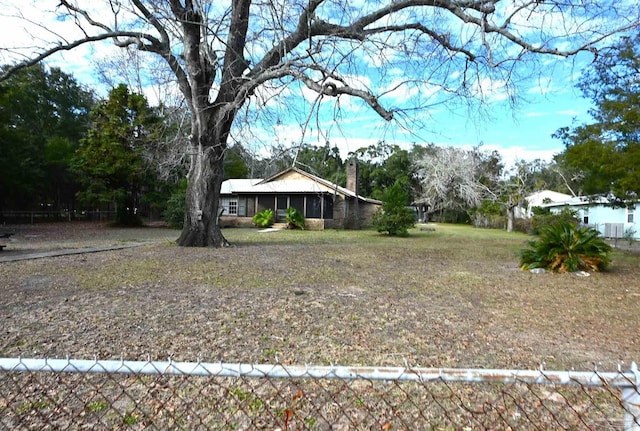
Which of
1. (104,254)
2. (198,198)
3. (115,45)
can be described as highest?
(115,45)

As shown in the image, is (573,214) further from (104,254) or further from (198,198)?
(104,254)

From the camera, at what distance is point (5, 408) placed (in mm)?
2641

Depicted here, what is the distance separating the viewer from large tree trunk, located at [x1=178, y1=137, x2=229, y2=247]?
12.7 m

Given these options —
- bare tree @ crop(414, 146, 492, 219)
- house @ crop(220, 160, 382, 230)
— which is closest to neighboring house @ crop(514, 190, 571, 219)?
bare tree @ crop(414, 146, 492, 219)

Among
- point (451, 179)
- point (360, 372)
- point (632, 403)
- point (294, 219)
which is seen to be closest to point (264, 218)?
point (294, 219)

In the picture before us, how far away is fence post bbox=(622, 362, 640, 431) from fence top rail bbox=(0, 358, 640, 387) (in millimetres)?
17

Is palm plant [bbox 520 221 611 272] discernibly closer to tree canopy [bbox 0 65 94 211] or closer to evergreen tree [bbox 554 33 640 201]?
evergreen tree [bbox 554 33 640 201]

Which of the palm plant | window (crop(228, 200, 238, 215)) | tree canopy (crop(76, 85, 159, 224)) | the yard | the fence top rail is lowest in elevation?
the yard

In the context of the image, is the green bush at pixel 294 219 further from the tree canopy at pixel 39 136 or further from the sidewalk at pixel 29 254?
the tree canopy at pixel 39 136

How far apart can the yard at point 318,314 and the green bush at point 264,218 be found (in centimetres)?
1730

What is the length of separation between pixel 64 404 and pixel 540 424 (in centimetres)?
314

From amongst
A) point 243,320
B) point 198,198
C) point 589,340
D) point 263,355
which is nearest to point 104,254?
point 198,198

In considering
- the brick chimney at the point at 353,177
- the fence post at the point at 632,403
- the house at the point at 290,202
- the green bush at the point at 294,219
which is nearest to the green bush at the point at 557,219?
the house at the point at 290,202

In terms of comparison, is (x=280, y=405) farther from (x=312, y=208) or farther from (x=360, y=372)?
(x=312, y=208)
